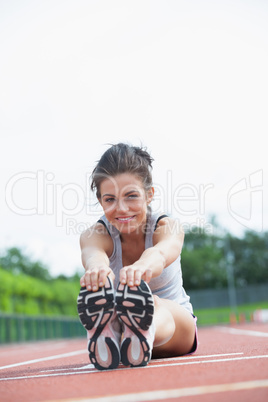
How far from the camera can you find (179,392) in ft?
7.46

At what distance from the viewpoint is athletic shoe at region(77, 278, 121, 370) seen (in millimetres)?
3381

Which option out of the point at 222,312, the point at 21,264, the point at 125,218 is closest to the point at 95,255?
the point at 125,218

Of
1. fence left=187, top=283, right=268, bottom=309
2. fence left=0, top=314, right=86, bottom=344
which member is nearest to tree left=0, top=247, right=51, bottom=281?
fence left=187, top=283, right=268, bottom=309

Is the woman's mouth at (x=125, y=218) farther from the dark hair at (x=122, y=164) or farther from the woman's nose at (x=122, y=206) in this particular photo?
the dark hair at (x=122, y=164)

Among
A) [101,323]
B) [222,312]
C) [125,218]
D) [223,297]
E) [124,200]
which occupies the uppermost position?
[124,200]

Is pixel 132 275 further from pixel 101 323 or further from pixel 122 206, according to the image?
pixel 122 206

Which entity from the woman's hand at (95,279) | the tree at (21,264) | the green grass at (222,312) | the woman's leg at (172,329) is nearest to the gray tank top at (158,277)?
the woman's leg at (172,329)

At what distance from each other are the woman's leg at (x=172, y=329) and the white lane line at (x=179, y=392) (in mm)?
1266

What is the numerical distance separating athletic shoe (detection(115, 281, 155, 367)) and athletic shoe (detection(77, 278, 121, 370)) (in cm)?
6

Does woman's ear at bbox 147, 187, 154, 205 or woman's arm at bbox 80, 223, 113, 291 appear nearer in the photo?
woman's arm at bbox 80, 223, 113, 291

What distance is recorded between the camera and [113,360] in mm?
3426

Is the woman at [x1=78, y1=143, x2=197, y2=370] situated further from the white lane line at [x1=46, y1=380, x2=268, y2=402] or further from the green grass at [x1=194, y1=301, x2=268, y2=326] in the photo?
the green grass at [x1=194, y1=301, x2=268, y2=326]

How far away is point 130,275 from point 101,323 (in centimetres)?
34

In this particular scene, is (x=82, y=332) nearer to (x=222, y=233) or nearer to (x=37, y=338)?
(x=37, y=338)
